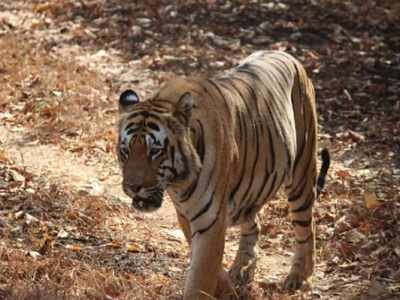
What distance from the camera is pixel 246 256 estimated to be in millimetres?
4586

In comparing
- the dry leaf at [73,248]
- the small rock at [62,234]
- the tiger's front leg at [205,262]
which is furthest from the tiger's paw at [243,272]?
the small rock at [62,234]

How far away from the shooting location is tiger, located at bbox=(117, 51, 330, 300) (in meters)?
3.52

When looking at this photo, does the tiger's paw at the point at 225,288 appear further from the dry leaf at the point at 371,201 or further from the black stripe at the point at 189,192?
the dry leaf at the point at 371,201

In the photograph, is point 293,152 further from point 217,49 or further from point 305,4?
point 305,4

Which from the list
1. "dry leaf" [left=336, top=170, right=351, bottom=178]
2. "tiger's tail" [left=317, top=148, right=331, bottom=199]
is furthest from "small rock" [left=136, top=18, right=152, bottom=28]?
"tiger's tail" [left=317, top=148, right=331, bottom=199]

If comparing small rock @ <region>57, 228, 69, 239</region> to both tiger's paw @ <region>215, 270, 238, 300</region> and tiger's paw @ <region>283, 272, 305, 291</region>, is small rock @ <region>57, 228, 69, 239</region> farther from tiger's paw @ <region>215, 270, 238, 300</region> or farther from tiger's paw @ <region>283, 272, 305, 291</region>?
tiger's paw @ <region>283, 272, 305, 291</region>

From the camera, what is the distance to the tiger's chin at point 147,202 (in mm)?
3490

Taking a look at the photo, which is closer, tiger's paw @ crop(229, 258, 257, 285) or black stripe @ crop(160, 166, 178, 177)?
black stripe @ crop(160, 166, 178, 177)

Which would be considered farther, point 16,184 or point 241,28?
point 241,28

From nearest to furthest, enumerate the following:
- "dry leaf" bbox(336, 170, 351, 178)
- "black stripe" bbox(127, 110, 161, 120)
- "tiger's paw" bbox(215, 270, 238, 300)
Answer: "black stripe" bbox(127, 110, 161, 120) → "tiger's paw" bbox(215, 270, 238, 300) → "dry leaf" bbox(336, 170, 351, 178)

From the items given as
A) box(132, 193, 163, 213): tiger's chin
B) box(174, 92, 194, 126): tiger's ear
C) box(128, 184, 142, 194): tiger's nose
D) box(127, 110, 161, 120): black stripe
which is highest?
box(174, 92, 194, 126): tiger's ear

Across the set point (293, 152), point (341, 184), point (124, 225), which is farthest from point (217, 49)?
point (293, 152)

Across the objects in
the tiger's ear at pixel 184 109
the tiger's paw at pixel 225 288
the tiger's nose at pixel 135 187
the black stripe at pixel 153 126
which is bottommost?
the tiger's paw at pixel 225 288

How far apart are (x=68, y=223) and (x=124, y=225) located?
35cm
